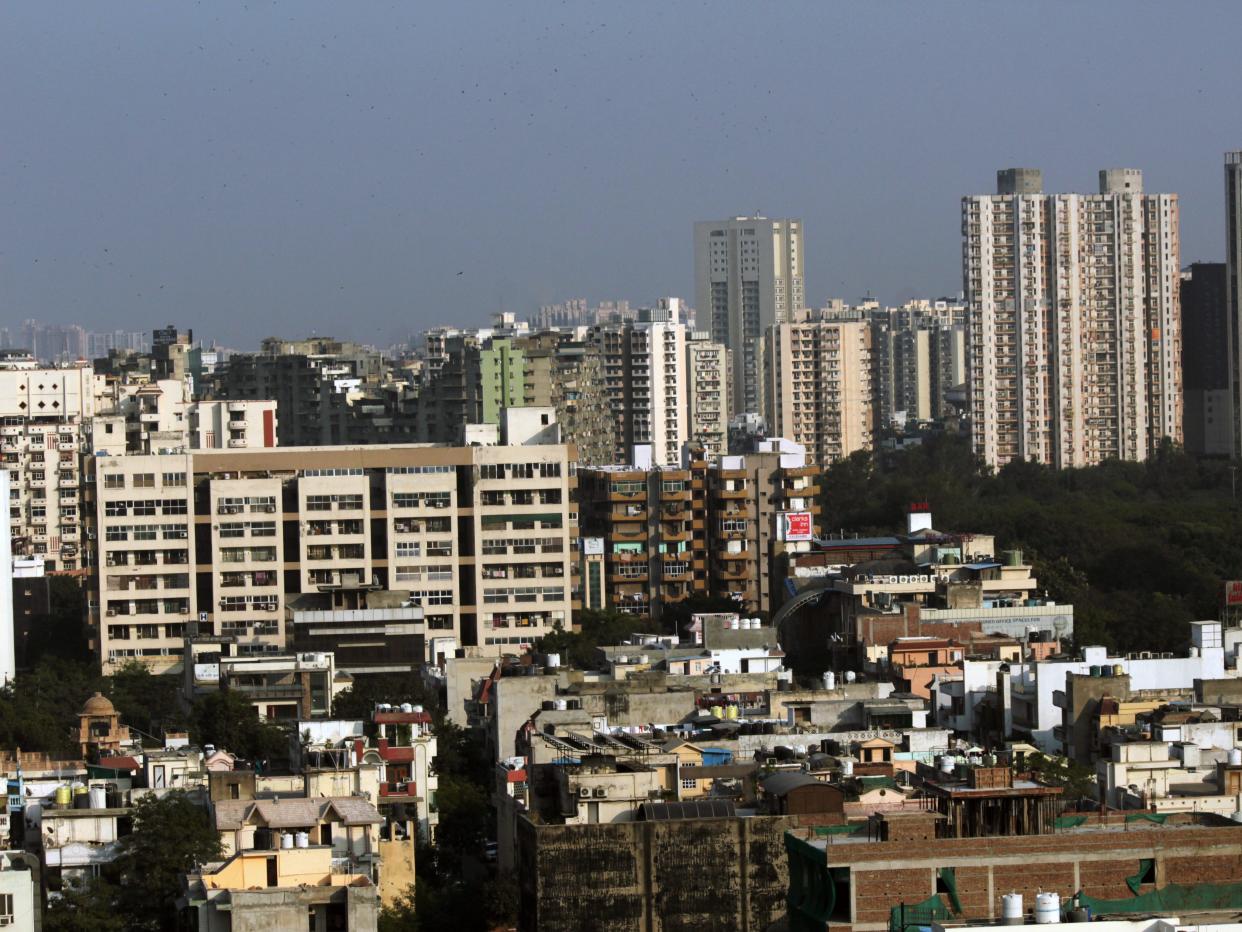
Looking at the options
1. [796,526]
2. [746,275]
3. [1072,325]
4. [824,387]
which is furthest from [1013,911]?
[746,275]

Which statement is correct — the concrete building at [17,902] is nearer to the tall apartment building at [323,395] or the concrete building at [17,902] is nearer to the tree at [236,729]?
the tree at [236,729]

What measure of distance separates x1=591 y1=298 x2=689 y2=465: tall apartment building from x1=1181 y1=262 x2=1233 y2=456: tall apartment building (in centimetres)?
1651

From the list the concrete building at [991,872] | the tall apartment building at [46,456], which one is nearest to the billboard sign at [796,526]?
the tall apartment building at [46,456]

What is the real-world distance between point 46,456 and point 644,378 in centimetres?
1852

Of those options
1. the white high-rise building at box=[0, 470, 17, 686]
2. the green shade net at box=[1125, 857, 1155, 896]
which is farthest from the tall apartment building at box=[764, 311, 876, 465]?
the green shade net at box=[1125, 857, 1155, 896]

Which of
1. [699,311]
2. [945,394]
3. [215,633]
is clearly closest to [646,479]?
[215,633]

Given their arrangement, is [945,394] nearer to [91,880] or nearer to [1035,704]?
[1035,704]

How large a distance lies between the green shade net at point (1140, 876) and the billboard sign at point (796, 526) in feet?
111

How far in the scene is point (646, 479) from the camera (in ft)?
178

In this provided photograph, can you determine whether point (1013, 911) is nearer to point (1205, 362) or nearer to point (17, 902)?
point (17, 902)

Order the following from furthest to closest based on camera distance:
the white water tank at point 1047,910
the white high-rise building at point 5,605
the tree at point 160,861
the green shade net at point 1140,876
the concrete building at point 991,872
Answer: the white high-rise building at point 5,605
the tree at point 160,861
the green shade net at point 1140,876
the concrete building at point 991,872
the white water tank at point 1047,910

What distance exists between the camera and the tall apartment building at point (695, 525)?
53.5 metres

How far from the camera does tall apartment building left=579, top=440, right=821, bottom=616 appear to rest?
2105 inches

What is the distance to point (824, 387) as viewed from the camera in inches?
3524
